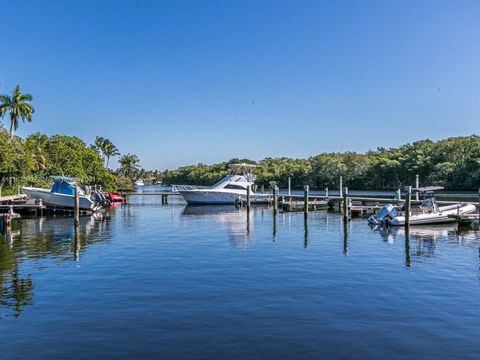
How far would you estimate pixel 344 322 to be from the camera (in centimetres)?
1132

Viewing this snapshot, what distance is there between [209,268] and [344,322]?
7794 millimetres

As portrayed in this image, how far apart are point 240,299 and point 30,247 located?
584 inches

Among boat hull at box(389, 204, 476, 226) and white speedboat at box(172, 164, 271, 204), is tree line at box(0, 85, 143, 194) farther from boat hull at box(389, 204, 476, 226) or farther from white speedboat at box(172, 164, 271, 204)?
boat hull at box(389, 204, 476, 226)

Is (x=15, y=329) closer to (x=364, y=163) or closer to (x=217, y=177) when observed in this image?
(x=364, y=163)

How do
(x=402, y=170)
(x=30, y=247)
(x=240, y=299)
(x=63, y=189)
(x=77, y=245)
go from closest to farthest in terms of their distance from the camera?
(x=240, y=299) → (x=30, y=247) → (x=77, y=245) → (x=63, y=189) → (x=402, y=170)

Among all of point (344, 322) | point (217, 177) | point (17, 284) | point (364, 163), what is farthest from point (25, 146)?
point (217, 177)

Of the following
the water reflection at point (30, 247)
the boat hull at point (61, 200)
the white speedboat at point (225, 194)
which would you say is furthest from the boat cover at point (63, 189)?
Answer: the white speedboat at point (225, 194)

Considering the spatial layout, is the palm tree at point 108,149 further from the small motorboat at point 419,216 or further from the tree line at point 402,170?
the small motorboat at point 419,216

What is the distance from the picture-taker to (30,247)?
23156 mm

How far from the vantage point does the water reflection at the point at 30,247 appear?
45.3 ft

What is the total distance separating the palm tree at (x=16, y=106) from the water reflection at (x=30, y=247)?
26450 millimetres

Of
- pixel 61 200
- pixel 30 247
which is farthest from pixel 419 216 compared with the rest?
pixel 61 200

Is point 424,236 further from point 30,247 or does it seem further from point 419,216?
point 30,247

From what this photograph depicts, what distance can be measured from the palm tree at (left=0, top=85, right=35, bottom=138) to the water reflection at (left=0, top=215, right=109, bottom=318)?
26.5 metres
